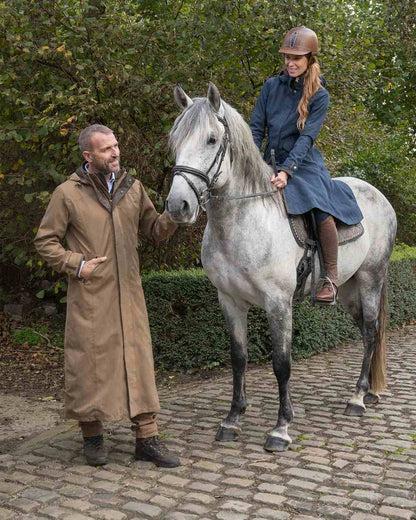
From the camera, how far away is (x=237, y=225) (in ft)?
15.3

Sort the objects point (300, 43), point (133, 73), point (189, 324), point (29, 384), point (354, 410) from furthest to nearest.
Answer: point (189, 324), point (29, 384), point (133, 73), point (354, 410), point (300, 43)

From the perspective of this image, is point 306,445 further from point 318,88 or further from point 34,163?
point 34,163

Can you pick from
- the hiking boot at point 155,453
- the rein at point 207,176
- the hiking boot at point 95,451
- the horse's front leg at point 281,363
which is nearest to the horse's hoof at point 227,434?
the horse's front leg at point 281,363

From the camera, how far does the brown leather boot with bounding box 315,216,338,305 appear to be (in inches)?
199

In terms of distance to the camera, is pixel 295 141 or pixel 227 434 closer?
pixel 227 434

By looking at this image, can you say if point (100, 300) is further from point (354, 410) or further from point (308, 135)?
point (354, 410)

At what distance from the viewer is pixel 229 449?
4.69 m

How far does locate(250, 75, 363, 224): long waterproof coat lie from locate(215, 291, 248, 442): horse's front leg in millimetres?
831

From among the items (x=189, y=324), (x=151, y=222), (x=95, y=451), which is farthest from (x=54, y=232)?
(x=189, y=324)

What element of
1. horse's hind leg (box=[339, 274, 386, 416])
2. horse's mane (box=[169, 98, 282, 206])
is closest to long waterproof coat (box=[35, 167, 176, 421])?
horse's mane (box=[169, 98, 282, 206])

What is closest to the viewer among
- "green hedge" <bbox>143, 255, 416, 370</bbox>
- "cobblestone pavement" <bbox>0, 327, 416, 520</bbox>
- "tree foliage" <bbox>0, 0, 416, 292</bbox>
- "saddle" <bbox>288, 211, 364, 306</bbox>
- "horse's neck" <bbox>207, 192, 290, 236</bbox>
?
"cobblestone pavement" <bbox>0, 327, 416, 520</bbox>

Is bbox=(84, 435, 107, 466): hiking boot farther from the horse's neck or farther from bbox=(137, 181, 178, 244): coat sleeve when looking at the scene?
the horse's neck

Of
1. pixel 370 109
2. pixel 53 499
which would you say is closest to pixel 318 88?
pixel 53 499

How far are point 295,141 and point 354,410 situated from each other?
230cm
